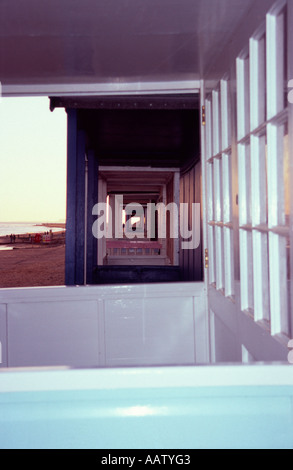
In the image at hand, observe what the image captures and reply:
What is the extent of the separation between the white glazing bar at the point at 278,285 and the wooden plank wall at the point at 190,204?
3278 millimetres

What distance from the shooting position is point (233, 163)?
2.29 m

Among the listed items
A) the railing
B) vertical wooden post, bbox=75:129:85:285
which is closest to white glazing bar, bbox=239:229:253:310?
vertical wooden post, bbox=75:129:85:285

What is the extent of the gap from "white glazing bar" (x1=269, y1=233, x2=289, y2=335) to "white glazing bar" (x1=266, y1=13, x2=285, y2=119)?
53 cm

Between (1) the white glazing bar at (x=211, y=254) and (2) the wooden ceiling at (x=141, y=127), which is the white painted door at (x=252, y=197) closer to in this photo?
(1) the white glazing bar at (x=211, y=254)

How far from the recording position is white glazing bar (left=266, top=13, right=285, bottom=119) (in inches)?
63.9

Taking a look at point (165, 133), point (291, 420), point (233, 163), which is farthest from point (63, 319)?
point (165, 133)

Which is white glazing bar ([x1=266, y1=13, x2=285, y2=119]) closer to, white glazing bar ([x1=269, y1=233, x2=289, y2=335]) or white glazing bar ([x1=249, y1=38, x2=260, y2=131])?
white glazing bar ([x1=249, y1=38, x2=260, y2=131])

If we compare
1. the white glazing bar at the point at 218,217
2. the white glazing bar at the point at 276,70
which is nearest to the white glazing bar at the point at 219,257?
the white glazing bar at the point at 218,217

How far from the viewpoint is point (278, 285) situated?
5.43ft

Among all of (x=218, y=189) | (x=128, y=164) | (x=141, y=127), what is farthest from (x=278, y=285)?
(x=128, y=164)

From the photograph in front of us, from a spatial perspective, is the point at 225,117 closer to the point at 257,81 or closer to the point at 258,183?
the point at 257,81
